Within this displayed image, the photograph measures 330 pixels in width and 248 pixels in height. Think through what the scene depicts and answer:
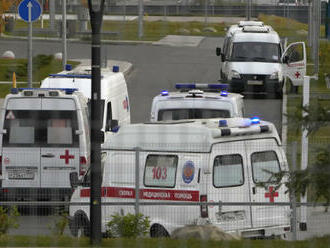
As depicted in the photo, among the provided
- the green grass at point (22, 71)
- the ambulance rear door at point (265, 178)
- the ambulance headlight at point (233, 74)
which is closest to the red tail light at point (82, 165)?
the ambulance rear door at point (265, 178)

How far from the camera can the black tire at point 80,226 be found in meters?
8.70

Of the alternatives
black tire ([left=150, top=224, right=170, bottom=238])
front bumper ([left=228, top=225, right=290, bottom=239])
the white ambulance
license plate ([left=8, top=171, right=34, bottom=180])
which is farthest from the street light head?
the white ambulance

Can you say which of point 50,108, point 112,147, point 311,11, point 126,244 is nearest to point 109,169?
point 112,147

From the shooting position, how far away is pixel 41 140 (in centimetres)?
1116

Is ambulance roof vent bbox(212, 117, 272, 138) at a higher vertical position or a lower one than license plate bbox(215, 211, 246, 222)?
higher

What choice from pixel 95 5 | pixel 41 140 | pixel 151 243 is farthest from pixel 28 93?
pixel 151 243

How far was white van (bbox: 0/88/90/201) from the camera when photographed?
1099 cm

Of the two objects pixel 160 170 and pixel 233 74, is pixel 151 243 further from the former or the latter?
pixel 233 74

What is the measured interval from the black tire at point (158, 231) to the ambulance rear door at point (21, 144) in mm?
2673

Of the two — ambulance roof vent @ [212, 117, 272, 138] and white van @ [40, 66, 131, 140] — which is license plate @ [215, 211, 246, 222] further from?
white van @ [40, 66, 131, 140]

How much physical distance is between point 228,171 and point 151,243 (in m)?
1.62

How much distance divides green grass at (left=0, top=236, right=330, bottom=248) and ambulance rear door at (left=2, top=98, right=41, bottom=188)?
3.27m

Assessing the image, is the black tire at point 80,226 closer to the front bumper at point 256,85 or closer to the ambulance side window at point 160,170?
the ambulance side window at point 160,170

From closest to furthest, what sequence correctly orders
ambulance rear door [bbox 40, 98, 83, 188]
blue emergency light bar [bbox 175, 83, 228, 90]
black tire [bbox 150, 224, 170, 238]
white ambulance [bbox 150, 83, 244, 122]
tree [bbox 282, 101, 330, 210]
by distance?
tree [bbox 282, 101, 330, 210], black tire [bbox 150, 224, 170, 238], ambulance rear door [bbox 40, 98, 83, 188], white ambulance [bbox 150, 83, 244, 122], blue emergency light bar [bbox 175, 83, 228, 90]
